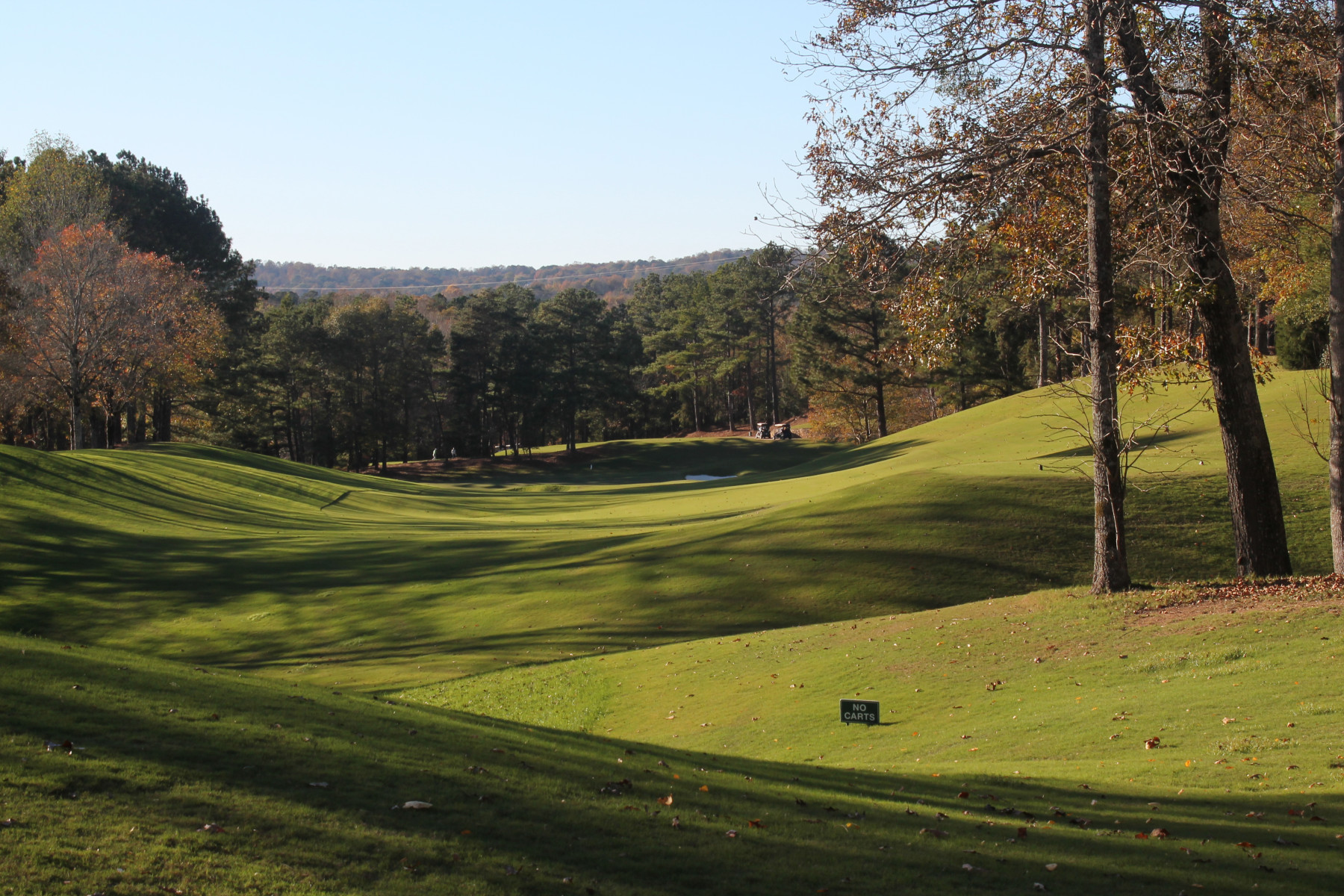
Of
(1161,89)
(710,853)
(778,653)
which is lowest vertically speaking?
(778,653)

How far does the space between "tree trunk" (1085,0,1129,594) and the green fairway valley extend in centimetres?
176

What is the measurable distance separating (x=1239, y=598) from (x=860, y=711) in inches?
258

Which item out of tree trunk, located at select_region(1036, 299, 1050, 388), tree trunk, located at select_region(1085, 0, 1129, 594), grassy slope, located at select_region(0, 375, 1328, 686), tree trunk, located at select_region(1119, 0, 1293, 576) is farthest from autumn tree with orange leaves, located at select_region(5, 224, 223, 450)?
tree trunk, located at select_region(1036, 299, 1050, 388)

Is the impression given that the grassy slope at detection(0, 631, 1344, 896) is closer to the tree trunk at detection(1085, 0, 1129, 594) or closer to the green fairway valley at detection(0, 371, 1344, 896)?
the green fairway valley at detection(0, 371, 1344, 896)

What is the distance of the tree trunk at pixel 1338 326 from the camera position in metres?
13.8

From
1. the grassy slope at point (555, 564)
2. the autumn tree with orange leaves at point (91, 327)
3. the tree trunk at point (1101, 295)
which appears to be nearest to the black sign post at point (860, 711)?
the tree trunk at point (1101, 295)

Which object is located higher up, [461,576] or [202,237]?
[202,237]

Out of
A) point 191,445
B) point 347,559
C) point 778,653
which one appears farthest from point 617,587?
point 191,445

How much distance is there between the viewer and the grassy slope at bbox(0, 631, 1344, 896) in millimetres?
5930

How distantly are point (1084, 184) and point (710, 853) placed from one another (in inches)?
512

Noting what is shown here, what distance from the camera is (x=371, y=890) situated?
5613mm

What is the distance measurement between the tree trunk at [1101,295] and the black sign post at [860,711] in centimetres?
562

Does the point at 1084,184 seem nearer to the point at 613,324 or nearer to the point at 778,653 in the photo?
the point at 778,653

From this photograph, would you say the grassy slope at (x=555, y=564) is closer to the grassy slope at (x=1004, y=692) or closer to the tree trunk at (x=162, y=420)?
the grassy slope at (x=1004, y=692)
